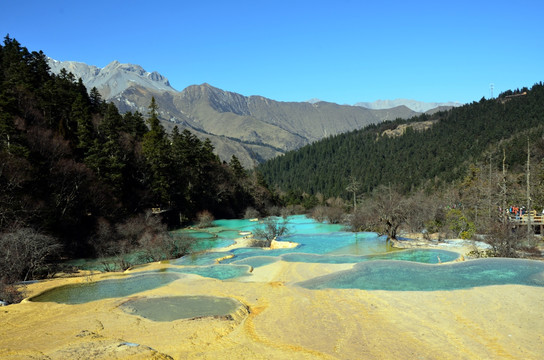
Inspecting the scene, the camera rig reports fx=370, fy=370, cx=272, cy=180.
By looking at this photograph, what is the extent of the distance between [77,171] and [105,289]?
19.3 m

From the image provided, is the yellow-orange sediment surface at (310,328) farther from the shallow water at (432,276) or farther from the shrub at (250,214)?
the shrub at (250,214)

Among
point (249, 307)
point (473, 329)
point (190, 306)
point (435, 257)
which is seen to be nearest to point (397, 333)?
point (473, 329)

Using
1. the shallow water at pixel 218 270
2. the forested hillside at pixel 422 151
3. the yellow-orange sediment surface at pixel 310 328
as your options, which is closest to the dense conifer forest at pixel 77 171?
the shallow water at pixel 218 270

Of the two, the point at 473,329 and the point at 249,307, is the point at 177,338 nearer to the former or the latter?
the point at 249,307

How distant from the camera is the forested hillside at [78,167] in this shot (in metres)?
28.3

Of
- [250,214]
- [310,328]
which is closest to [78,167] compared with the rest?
[310,328]

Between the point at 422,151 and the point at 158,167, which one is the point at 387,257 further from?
the point at 422,151

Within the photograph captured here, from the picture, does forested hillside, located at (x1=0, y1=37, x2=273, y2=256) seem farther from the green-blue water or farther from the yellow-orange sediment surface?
the yellow-orange sediment surface

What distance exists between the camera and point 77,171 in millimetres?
34188

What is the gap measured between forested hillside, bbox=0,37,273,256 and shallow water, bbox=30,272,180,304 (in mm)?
7320

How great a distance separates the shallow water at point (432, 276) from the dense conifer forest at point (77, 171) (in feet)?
57.7

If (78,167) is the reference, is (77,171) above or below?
below

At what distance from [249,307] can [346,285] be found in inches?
205

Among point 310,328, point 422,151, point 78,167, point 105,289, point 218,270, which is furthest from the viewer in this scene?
point 422,151
